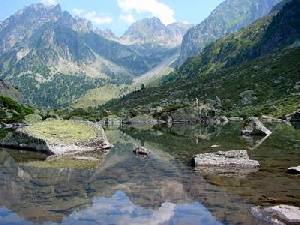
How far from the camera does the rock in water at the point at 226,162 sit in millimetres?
39050

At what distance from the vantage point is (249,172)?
3734 cm

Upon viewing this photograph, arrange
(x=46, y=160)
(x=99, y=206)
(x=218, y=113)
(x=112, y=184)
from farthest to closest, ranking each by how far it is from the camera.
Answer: (x=218, y=113) < (x=46, y=160) < (x=112, y=184) < (x=99, y=206)

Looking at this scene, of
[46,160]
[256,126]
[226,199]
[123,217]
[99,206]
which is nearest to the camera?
[123,217]

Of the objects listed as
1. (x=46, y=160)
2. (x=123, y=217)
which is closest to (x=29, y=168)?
(x=46, y=160)

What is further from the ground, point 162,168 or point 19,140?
point 19,140

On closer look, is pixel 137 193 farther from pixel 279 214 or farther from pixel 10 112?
pixel 10 112

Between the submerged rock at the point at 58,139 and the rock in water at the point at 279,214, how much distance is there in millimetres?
29120

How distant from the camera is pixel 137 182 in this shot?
3334cm

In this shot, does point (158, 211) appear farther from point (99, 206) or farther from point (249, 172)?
point (249, 172)

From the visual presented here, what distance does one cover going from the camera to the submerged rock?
5092 centimetres

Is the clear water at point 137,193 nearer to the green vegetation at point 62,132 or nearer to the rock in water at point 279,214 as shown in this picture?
the rock in water at point 279,214

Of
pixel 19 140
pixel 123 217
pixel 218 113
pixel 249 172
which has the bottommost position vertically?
pixel 123 217

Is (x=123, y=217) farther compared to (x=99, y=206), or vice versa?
(x=99, y=206)

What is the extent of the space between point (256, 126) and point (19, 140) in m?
44.0
